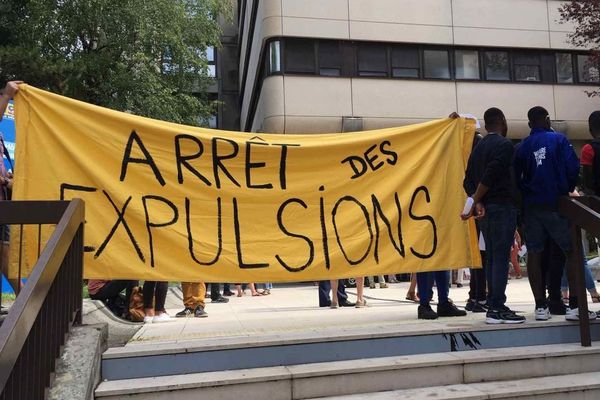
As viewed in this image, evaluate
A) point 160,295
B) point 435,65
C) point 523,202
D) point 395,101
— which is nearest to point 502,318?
point 523,202

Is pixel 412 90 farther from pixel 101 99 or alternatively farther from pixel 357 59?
pixel 101 99

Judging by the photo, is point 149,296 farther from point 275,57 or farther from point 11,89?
point 275,57

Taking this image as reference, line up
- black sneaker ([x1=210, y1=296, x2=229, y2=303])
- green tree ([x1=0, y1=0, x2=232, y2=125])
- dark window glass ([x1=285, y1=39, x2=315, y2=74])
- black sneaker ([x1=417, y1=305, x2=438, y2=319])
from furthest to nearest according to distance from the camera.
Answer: green tree ([x1=0, y1=0, x2=232, y2=125]), dark window glass ([x1=285, y1=39, x2=315, y2=74]), black sneaker ([x1=210, y1=296, x2=229, y2=303]), black sneaker ([x1=417, y1=305, x2=438, y2=319])

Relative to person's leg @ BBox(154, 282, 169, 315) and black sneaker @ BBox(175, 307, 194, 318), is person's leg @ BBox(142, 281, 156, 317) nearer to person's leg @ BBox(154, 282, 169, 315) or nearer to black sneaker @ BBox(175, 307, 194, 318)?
person's leg @ BBox(154, 282, 169, 315)

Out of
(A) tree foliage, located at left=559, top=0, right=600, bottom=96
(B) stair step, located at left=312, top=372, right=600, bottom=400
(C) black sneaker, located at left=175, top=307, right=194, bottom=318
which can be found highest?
(A) tree foliage, located at left=559, top=0, right=600, bottom=96

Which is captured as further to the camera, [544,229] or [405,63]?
[405,63]

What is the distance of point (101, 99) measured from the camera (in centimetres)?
1902

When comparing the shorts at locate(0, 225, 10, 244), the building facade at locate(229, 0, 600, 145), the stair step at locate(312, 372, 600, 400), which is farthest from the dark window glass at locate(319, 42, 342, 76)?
the stair step at locate(312, 372, 600, 400)

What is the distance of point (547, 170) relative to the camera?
4.67 metres

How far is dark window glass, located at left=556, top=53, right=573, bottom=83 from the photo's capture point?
19.5 meters

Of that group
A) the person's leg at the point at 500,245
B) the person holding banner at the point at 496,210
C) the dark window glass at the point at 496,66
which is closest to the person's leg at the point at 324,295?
the person holding banner at the point at 496,210

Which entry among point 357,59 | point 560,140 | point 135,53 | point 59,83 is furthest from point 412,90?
point 560,140

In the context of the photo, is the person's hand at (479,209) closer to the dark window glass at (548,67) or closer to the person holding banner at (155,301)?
the person holding banner at (155,301)

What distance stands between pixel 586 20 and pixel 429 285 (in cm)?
1691
